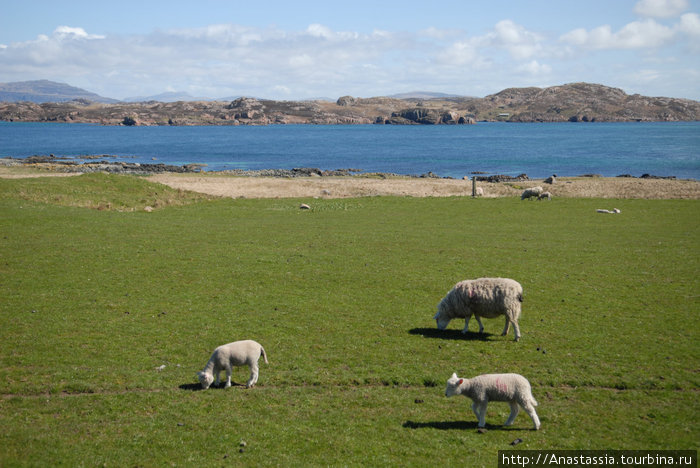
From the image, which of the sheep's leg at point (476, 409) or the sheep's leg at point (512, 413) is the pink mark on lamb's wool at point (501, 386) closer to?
the sheep's leg at point (512, 413)

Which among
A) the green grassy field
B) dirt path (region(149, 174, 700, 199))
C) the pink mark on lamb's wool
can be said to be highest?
dirt path (region(149, 174, 700, 199))

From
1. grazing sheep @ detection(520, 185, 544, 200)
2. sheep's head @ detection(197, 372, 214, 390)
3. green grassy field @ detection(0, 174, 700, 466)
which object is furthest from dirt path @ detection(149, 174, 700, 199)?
sheep's head @ detection(197, 372, 214, 390)

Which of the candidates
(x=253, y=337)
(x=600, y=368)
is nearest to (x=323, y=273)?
(x=253, y=337)

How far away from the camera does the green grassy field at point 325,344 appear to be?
432 inches

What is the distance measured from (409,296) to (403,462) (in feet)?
37.4

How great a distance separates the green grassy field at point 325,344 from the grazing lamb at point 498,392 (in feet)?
1.44

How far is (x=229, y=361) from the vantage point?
13.3m

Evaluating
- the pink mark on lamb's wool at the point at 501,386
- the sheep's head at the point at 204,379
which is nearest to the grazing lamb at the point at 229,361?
the sheep's head at the point at 204,379

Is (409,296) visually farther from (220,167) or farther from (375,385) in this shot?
(220,167)

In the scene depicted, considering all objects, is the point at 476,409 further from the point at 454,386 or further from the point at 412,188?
the point at 412,188

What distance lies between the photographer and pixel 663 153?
4998 inches

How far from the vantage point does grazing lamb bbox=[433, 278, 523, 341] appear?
16375 millimetres

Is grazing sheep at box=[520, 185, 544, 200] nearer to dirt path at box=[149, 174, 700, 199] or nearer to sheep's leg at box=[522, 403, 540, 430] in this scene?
dirt path at box=[149, 174, 700, 199]

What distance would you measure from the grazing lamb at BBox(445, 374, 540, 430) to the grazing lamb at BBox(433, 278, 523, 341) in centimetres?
525
